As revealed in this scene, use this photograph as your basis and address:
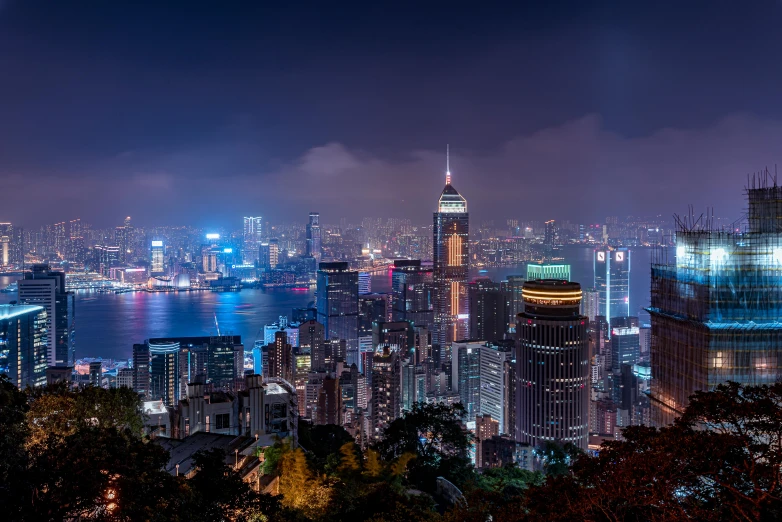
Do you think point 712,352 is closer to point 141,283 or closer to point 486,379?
point 486,379

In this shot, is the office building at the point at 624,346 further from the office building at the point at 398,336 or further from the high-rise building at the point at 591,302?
A: the office building at the point at 398,336

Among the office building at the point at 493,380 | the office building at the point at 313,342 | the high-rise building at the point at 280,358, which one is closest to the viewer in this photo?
the high-rise building at the point at 280,358

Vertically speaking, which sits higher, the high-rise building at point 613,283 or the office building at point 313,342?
the high-rise building at point 613,283

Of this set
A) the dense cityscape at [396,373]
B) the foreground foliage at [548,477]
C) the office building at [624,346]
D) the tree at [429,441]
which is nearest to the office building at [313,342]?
the dense cityscape at [396,373]

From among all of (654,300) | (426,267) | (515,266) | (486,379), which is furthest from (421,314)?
(654,300)

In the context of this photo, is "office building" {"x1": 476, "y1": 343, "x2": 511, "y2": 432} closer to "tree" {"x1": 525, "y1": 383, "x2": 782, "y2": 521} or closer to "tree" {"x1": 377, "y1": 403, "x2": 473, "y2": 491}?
"tree" {"x1": 377, "y1": 403, "x2": 473, "y2": 491}

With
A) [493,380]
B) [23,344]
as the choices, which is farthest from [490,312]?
[23,344]
